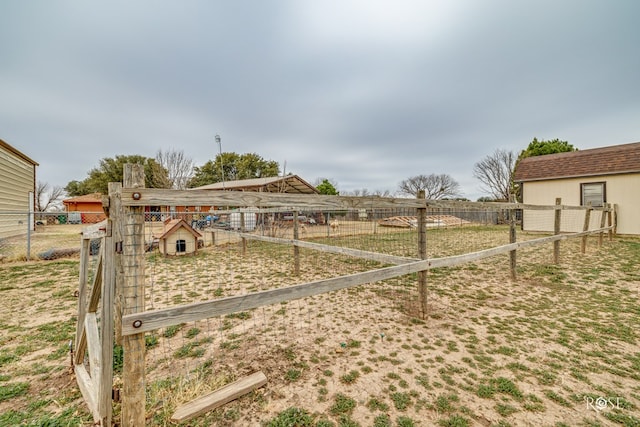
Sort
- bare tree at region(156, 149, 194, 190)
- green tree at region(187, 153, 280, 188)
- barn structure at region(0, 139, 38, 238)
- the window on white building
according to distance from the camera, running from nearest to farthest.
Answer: barn structure at region(0, 139, 38, 238) → the window on white building → bare tree at region(156, 149, 194, 190) → green tree at region(187, 153, 280, 188)

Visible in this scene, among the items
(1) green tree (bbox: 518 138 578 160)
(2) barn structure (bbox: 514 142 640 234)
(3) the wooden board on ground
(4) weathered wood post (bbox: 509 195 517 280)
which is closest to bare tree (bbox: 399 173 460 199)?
(1) green tree (bbox: 518 138 578 160)

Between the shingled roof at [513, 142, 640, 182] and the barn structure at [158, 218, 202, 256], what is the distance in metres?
15.9

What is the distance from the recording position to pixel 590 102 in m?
11.5

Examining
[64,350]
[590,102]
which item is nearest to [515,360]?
[64,350]

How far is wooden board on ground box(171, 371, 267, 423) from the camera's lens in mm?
1583

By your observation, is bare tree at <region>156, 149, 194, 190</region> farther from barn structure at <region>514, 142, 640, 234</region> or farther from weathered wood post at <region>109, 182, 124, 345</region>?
barn structure at <region>514, 142, 640, 234</region>

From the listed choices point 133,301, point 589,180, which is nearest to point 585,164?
point 589,180

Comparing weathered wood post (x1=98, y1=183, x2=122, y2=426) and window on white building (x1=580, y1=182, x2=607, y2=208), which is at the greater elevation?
window on white building (x1=580, y1=182, x2=607, y2=208)

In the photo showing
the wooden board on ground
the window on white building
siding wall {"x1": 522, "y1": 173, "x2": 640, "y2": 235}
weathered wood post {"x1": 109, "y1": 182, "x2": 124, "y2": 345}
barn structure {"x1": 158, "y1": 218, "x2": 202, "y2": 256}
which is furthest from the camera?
the window on white building

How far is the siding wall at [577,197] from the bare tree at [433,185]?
25.1 m

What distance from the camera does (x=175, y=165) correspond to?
23969 millimetres

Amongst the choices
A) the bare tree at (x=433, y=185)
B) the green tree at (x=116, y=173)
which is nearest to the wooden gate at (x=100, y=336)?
the green tree at (x=116, y=173)

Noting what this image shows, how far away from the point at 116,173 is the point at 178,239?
26.4 meters

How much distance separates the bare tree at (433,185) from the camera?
37094 millimetres
